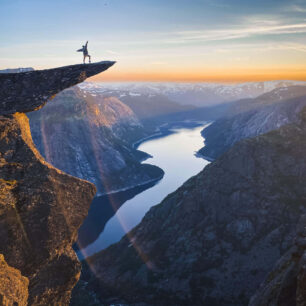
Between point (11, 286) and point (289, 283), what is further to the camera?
point (289, 283)

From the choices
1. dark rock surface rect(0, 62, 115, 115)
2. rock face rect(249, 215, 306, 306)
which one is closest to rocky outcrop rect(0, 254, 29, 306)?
dark rock surface rect(0, 62, 115, 115)

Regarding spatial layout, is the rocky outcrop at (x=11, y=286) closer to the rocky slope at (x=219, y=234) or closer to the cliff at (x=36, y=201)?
the cliff at (x=36, y=201)

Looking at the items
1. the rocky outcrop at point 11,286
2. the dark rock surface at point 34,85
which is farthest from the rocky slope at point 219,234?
the dark rock surface at point 34,85

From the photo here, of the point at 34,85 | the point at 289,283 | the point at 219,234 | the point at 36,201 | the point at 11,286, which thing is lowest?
the point at 219,234

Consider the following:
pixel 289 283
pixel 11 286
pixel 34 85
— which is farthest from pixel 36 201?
pixel 289 283

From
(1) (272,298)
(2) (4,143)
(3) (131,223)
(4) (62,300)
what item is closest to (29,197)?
(2) (4,143)

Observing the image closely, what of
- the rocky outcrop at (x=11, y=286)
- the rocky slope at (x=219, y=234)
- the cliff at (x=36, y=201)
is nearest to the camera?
the rocky outcrop at (x=11, y=286)

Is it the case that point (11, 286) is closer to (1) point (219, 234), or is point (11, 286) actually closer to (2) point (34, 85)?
(2) point (34, 85)
